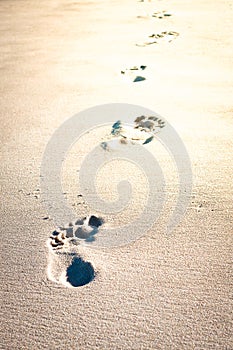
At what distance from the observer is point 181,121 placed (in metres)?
1.79

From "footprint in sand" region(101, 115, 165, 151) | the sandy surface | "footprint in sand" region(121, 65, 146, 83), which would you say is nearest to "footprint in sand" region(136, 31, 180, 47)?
the sandy surface

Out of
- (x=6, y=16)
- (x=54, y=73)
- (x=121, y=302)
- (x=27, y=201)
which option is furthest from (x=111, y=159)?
(x=6, y=16)

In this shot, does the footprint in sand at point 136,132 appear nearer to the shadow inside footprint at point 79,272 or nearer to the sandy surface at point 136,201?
the sandy surface at point 136,201

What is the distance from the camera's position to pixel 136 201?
4.54ft

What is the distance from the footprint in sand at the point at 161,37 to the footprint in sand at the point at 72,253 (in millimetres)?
1746

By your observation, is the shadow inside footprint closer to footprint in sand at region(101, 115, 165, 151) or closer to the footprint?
footprint in sand at region(101, 115, 165, 151)

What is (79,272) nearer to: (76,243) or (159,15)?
(76,243)

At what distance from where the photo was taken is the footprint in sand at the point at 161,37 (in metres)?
2.70

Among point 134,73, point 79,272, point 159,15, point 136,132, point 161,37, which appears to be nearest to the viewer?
point 79,272

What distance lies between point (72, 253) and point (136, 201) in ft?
1.04

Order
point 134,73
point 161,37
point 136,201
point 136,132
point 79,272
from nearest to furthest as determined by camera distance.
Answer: point 79,272 → point 136,201 → point 136,132 → point 134,73 → point 161,37

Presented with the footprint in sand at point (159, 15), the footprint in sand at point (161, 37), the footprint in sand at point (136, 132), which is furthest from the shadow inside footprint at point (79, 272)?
the footprint in sand at point (159, 15)

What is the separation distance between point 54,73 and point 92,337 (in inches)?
70.9

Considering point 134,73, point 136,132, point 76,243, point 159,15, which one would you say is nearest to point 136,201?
point 76,243
